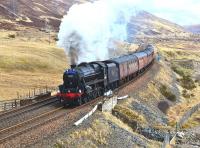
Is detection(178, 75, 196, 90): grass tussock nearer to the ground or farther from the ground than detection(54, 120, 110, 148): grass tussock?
nearer to the ground

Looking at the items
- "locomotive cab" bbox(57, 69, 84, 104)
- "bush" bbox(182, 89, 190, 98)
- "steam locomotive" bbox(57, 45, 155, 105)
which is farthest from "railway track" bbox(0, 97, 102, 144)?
"bush" bbox(182, 89, 190, 98)

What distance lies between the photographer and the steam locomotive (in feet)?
141

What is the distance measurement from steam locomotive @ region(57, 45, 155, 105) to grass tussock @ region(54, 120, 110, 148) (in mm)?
6254

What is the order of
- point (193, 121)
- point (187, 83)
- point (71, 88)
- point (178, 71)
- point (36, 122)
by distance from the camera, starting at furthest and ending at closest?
point (178, 71) → point (187, 83) → point (193, 121) → point (71, 88) → point (36, 122)

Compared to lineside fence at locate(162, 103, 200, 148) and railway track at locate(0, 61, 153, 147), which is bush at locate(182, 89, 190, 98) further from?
railway track at locate(0, 61, 153, 147)

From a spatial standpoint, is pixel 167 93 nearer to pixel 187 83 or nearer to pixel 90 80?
pixel 187 83

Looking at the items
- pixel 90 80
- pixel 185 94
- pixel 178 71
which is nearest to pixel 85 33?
pixel 90 80

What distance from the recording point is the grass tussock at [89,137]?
31.6 meters

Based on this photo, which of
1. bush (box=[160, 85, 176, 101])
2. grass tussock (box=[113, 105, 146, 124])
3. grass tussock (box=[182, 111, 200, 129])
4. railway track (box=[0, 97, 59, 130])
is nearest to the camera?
railway track (box=[0, 97, 59, 130])

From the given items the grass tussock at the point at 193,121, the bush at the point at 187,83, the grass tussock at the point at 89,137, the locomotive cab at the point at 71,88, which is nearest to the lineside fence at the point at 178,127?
the grass tussock at the point at 193,121

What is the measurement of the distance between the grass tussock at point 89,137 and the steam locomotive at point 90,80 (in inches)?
246

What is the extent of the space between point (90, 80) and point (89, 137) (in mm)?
12615

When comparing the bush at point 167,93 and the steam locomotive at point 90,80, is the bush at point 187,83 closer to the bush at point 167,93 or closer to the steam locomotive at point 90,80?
the bush at point 167,93

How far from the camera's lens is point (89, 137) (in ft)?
113
